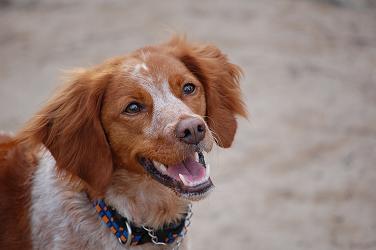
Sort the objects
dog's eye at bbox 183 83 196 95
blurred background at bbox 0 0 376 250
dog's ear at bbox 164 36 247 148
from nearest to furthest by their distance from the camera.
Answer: dog's eye at bbox 183 83 196 95, dog's ear at bbox 164 36 247 148, blurred background at bbox 0 0 376 250

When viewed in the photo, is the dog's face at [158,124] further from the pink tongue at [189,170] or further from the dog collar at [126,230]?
the dog collar at [126,230]

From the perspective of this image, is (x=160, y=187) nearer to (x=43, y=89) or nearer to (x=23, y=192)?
(x=23, y=192)

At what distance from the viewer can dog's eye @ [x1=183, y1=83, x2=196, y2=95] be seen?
330 cm

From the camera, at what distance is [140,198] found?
3.24m

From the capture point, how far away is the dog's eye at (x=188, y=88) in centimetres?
330

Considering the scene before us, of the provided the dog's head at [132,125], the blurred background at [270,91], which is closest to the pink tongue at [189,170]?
the dog's head at [132,125]

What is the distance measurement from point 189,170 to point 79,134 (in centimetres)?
60

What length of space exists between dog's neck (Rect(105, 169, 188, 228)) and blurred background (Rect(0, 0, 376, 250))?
4.08 feet

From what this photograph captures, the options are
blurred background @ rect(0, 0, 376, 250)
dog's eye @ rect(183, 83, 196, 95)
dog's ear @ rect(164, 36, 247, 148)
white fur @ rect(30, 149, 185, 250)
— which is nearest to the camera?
white fur @ rect(30, 149, 185, 250)

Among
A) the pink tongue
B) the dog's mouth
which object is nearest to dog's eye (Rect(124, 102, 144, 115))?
the dog's mouth

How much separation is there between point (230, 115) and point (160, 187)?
0.64m

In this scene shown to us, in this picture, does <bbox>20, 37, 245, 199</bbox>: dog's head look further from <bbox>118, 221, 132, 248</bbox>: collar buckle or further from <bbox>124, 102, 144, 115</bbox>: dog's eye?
<bbox>118, 221, 132, 248</bbox>: collar buckle

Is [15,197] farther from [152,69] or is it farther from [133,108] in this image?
[152,69]

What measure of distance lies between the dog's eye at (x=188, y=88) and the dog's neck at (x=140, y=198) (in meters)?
0.51
